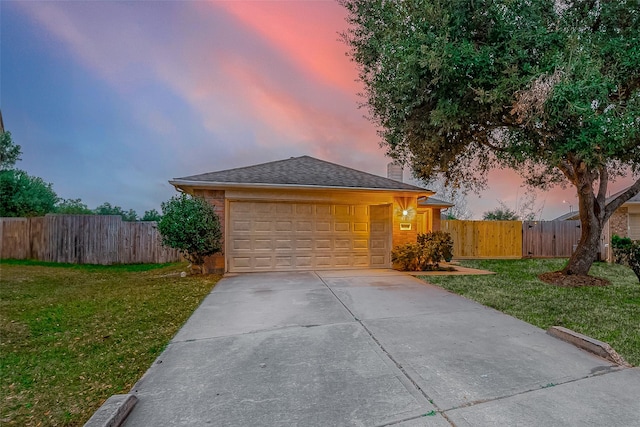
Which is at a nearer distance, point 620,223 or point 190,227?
point 190,227

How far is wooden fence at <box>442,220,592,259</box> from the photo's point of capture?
14.1 meters

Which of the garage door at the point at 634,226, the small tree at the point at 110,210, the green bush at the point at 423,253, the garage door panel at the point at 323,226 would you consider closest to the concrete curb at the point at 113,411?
the garage door panel at the point at 323,226

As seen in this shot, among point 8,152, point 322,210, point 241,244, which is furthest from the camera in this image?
point 8,152

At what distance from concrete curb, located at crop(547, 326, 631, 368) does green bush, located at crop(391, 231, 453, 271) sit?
17.4 ft

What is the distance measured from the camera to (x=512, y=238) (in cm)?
1423

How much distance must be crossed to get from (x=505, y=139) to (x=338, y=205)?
4.82 m

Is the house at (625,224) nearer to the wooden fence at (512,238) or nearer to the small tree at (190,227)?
the wooden fence at (512,238)

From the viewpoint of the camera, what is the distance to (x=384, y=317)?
4543 millimetres

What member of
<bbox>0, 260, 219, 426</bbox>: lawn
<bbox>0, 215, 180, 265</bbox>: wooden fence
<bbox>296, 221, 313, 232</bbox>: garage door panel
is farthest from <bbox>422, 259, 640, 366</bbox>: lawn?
<bbox>0, 215, 180, 265</bbox>: wooden fence

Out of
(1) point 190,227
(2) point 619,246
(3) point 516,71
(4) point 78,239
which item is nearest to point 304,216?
(1) point 190,227

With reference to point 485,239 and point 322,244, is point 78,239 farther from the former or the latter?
point 485,239

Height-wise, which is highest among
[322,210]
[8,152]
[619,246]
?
[8,152]

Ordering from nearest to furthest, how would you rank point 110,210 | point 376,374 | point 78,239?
point 376,374
point 78,239
point 110,210

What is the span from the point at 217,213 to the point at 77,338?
507 cm
